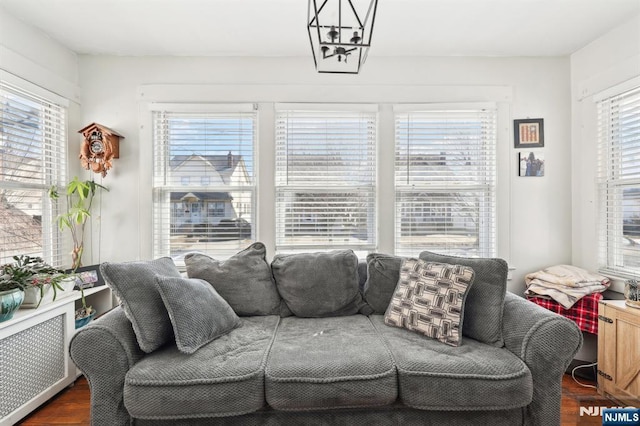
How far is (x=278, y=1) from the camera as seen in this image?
6.83 feet

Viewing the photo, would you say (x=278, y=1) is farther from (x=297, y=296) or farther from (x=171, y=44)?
(x=297, y=296)

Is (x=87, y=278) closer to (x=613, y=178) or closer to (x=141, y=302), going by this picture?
(x=141, y=302)

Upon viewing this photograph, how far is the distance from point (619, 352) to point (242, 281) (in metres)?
2.40

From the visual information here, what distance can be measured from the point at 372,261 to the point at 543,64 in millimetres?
2265

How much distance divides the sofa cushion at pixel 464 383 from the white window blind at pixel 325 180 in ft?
4.42

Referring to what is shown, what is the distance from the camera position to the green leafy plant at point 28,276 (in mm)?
1802

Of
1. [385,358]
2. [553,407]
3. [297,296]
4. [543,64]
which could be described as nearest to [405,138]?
[543,64]

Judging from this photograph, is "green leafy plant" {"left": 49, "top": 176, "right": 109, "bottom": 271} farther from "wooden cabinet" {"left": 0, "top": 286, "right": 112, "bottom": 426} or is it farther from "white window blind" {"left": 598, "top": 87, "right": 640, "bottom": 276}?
"white window blind" {"left": 598, "top": 87, "right": 640, "bottom": 276}

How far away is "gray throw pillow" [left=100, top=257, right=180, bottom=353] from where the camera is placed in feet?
5.28

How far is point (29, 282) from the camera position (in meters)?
1.87

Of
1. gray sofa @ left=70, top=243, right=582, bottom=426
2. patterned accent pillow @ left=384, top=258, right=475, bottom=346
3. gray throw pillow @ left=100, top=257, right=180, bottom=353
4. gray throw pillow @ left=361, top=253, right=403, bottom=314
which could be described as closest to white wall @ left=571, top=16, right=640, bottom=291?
gray sofa @ left=70, top=243, right=582, bottom=426

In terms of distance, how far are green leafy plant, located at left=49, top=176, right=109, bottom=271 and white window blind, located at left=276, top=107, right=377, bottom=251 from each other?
1.49 metres

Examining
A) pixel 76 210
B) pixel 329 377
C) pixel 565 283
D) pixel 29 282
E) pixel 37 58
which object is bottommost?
pixel 329 377

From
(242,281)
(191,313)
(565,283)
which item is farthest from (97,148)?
(565,283)
